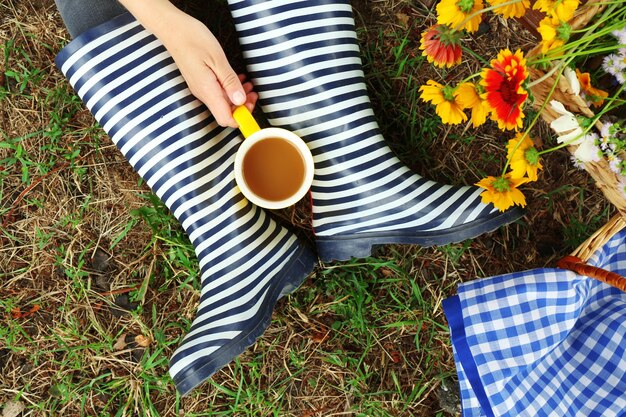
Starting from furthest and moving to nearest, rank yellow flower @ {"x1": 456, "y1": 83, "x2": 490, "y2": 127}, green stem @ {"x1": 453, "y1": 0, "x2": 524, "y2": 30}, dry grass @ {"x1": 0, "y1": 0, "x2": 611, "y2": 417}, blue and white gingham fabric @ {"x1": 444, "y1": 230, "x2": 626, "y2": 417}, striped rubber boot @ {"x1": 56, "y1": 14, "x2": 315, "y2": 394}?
dry grass @ {"x1": 0, "y1": 0, "x2": 611, "y2": 417} < striped rubber boot @ {"x1": 56, "y1": 14, "x2": 315, "y2": 394} < blue and white gingham fabric @ {"x1": 444, "y1": 230, "x2": 626, "y2": 417} < yellow flower @ {"x1": 456, "y1": 83, "x2": 490, "y2": 127} < green stem @ {"x1": 453, "y1": 0, "x2": 524, "y2": 30}

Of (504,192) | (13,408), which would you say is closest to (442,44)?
(504,192)

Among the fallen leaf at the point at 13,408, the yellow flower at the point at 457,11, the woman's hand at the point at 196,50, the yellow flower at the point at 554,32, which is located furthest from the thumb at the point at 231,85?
the fallen leaf at the point at 13,408

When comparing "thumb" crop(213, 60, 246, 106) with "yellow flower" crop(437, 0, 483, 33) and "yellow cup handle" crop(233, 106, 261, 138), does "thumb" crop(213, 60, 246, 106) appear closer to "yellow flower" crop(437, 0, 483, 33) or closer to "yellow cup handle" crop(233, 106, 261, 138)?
"yellow cup handle" crop(233, 106, 261, 138)

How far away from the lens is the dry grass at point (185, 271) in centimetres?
127

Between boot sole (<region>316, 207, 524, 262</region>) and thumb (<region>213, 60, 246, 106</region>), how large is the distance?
0.33m

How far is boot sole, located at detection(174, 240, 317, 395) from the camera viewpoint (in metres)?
1.09

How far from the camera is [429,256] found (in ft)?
4.21

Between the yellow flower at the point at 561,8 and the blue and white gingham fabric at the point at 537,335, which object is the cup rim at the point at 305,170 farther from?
the yellow flower at the point at 561,8

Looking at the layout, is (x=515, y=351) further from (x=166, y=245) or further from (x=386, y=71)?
(x=166, y=245)

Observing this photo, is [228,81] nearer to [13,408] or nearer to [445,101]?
[445,101]

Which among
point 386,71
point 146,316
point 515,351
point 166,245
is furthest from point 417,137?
point 146,316

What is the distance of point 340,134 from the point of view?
1.13m

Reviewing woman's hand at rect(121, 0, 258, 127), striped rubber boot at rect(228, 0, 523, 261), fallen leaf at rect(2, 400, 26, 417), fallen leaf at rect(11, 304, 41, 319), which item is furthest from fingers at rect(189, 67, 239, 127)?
fallen leaf at rect(2, 400, 26, 417)

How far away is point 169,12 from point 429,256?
28.1 inches
